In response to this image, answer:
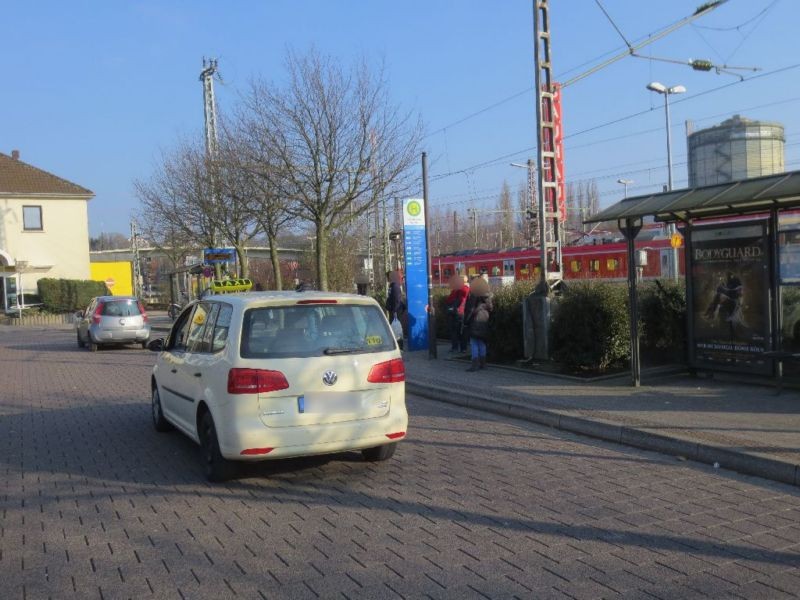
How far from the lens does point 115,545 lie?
498 cm

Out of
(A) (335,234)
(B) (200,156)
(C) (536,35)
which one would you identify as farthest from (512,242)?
(C) (536,35)

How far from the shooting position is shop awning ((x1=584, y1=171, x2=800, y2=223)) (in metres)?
8.48

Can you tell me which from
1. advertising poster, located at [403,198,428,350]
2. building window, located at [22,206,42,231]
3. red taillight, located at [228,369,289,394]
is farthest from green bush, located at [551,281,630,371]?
building window, located at [22,206,42,231]

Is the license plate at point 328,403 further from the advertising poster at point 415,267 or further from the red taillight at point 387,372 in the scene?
the advertising poster at point 415,267

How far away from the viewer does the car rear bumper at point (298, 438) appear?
607 cm

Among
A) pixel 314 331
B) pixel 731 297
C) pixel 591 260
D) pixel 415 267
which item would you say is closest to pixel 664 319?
pixel 731 297

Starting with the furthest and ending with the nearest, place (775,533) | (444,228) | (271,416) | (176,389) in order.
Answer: (444,228)
(176,389)
(271,416)
(775,533)

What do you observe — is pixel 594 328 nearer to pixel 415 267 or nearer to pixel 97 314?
pixel 415 267

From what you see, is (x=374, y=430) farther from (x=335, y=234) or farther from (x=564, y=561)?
→ (x=335, y=234)

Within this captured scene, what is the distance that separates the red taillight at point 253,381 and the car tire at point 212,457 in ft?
1.74

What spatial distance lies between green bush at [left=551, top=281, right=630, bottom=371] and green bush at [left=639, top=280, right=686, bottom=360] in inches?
17.9

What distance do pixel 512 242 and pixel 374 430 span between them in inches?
2617

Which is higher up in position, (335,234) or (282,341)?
(335,234)

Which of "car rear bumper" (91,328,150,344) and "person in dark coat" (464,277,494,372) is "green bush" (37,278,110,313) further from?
"person in dark coat" (464,277,494,372)
